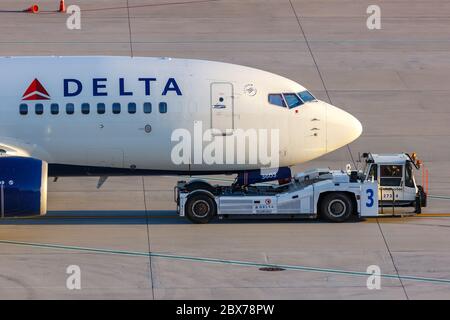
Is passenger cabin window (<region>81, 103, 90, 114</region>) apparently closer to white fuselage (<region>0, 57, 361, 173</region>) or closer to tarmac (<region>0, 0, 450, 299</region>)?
white fuselage (<region>0, 57, 361, 173</region>)

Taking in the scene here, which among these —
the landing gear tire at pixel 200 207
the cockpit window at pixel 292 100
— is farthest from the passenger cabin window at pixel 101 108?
the cockpit window at pixel 292 100

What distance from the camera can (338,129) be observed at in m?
40.0

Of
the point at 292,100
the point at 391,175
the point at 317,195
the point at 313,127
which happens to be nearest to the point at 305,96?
the point at 292,100

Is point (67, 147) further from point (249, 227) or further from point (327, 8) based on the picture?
point (327, 8)

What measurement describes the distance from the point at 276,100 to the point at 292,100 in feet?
1.67

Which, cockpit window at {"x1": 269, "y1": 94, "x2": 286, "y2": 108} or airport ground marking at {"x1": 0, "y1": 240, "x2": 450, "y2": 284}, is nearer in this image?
airport ground marking at {"x1": 0, "y1": 240, "x2": 450, "y2": 284}

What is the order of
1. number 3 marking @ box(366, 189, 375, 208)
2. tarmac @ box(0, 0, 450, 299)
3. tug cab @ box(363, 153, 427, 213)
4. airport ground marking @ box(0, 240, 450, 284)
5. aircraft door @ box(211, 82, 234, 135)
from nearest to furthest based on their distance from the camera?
1. tarmac @ box(0, 0, 450, 299)
2. airport ground marking @ box(0, 240, 450, 284)
3. number 3 marking @ box(366, 189, 375, 208)
4. aircraft door @ box(211, 82, 234, 135)
5. tug cab @ box(363, 153, 427, 213)

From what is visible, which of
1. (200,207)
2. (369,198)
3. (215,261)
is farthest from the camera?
(200,207)

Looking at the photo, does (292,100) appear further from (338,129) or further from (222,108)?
(222,108)

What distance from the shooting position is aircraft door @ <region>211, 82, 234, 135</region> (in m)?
39.0

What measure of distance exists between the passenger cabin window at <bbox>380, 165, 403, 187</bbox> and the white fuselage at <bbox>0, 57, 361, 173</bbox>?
2231 millimetres

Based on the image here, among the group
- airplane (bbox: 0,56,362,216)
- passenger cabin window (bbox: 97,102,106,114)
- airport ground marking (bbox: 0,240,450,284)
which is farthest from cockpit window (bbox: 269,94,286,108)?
airport ground marking (bbox: 0,240,450,284)

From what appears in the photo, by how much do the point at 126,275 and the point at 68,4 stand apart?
104 ft
